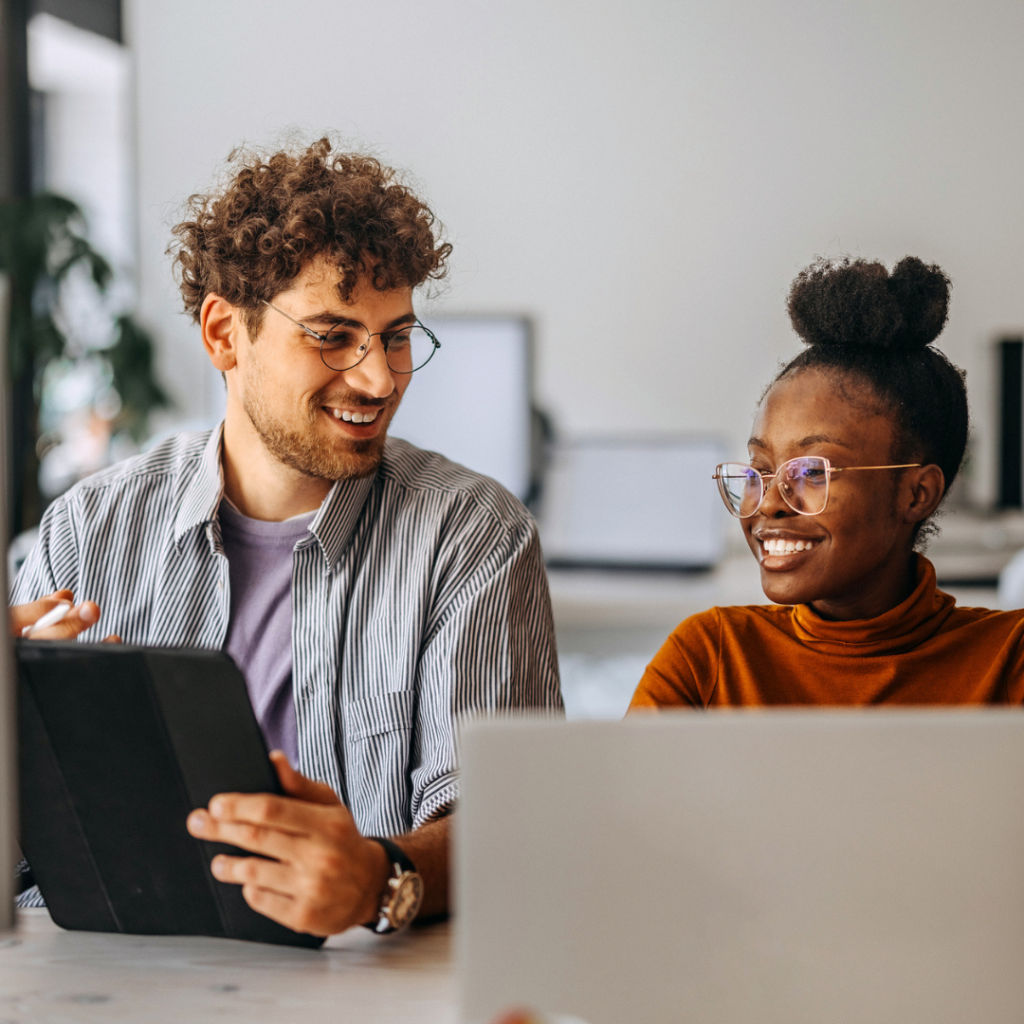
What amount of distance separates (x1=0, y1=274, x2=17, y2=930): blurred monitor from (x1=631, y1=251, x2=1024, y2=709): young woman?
24.8 inches

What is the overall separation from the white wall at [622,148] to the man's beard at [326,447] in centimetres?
271

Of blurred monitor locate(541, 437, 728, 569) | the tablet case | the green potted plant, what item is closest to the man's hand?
the tablet case

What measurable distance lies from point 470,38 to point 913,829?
4070 millimetres

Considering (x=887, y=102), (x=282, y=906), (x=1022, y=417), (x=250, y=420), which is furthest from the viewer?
(x=887, y=102)

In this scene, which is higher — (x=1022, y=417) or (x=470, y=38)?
(x=470, y=38)

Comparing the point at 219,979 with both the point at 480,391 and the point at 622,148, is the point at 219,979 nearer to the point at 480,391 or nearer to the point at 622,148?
the point at 480,391

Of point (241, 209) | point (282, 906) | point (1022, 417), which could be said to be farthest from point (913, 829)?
point (1022, 417)

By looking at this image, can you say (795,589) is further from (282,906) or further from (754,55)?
(754,55)

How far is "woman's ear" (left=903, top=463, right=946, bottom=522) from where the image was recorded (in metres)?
1.13

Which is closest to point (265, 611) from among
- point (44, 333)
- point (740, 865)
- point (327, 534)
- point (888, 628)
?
point (327, 534)

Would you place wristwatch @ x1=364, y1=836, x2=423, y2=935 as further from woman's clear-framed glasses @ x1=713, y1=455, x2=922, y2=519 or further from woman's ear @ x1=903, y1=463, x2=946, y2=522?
woman's ear @ x1=903, y1=463, x2=946, y2=522

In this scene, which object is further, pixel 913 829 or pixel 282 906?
pixel 282 906

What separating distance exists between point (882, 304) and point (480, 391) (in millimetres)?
1720

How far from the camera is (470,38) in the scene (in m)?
4.17
